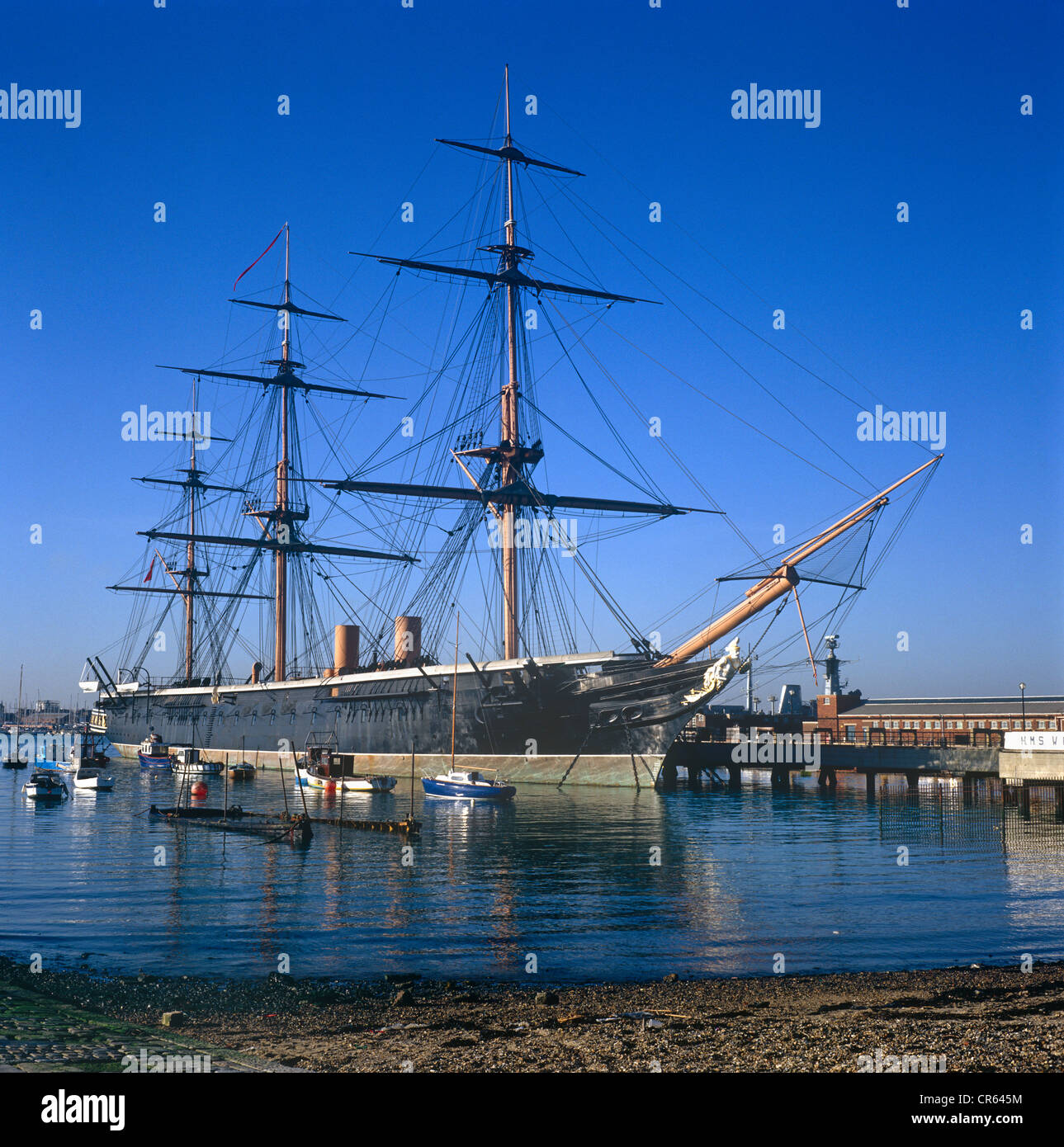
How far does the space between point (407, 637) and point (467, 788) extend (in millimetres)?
26435

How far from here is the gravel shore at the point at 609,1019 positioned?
10953 mm

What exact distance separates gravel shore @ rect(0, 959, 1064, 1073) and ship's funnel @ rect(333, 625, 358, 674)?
200ft

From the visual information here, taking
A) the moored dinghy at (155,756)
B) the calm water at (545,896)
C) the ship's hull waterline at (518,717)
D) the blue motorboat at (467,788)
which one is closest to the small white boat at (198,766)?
the ship's hull waterline at (518,717)

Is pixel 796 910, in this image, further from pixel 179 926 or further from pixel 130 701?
pixel 130 701

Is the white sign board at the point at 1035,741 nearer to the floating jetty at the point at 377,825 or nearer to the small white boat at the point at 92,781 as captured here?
the floating jetty at the point at 377,825

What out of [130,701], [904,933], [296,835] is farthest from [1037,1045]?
[130,701]

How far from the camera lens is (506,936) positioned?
2053cm

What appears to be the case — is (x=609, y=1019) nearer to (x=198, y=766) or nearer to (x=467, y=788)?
(x=467, y=788)

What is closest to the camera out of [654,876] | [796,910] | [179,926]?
[179,926]

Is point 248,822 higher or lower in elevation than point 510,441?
lower

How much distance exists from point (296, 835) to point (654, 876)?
13866 mm

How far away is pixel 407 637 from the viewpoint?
238 ft

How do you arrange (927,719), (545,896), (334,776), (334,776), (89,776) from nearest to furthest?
(545,896)
(334,776)
(334,776)
(89,776)
(927,719)

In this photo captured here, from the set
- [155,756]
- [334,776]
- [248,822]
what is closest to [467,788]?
[248,822]
